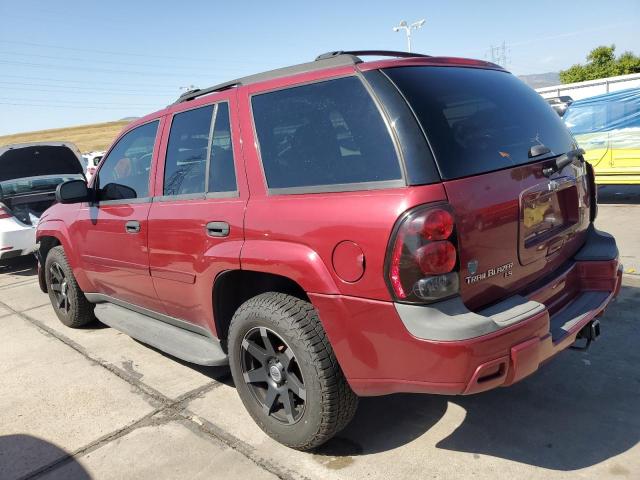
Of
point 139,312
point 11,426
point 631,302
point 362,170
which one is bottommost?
point 631,302

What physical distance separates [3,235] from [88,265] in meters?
3.71

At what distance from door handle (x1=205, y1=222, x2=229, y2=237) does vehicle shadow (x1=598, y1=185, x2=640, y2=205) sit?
814 centimetres

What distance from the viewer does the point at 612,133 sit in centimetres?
849

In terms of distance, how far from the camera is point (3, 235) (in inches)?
278

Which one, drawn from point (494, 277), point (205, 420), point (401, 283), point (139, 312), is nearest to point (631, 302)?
point (494, 277)

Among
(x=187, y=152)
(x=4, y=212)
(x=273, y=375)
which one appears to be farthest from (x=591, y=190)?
(x=4, y=212)

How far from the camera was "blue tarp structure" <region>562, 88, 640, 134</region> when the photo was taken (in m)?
8.23

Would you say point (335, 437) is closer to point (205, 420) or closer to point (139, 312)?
point (205, 420)

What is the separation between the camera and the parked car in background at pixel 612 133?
27.0ft

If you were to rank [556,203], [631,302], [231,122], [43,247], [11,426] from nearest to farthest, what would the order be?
1. [556,203]
2. [231,122]
3. [11,426]
4. [631,302]
5. [43,247]

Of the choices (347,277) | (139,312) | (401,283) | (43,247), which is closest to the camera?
(401,283)

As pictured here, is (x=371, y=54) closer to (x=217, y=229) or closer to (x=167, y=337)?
(x=217, y=229)

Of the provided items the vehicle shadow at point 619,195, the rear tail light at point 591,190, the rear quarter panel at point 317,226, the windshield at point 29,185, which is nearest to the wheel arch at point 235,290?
the rear quarter panel at point 317,226

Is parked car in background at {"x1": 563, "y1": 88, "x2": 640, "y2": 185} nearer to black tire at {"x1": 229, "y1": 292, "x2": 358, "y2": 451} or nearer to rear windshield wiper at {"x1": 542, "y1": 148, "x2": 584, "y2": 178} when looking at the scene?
rear windshield wiper at {"x1": 542, "y1": 148, "x2": 584, "y2": 178}
